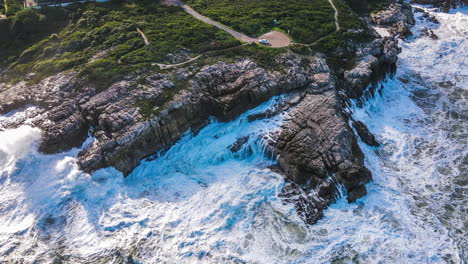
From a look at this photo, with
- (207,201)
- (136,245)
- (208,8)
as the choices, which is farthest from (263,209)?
(208,8)

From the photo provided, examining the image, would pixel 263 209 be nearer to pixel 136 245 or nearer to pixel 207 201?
pixel 207 201

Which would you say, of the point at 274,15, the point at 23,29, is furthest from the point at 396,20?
the point at 23,29

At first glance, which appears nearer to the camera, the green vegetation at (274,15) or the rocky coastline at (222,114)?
the rocky coastline at (222,114)

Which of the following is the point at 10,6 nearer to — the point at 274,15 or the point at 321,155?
the point at 274,15

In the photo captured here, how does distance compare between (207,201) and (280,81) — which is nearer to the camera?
(207,201)

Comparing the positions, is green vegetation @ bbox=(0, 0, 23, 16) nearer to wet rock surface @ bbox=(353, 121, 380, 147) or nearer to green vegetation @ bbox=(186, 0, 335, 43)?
green vegetation @ bbox=(186, 0, 335, 43)

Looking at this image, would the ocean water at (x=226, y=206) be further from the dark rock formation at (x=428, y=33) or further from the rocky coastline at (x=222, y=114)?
the dark rock formation at (x=428, y=33)

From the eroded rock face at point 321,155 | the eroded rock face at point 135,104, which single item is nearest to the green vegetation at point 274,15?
the eroded rock face at point 135,104
